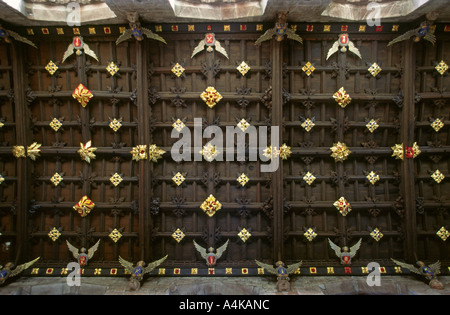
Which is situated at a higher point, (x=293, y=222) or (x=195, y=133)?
(x=195, y=133)

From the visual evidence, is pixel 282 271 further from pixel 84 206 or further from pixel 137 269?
pixel 84 206

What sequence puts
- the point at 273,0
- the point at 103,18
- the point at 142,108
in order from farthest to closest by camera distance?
the point at 142,108 < the point at 103,18 < the point at 273,0

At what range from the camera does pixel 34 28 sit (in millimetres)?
Result: 7043

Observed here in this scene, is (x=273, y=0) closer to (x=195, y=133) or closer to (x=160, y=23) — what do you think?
(x=160, y=23)

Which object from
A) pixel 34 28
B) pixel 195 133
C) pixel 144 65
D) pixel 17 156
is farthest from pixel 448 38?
pixel 17 156

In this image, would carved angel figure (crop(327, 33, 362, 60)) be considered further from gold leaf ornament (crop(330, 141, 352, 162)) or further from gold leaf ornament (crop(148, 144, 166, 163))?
gold leaf ornament (crop(148, 144, 166, 163))

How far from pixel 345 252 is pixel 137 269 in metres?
5.81

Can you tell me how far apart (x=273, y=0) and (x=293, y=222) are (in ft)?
19.1

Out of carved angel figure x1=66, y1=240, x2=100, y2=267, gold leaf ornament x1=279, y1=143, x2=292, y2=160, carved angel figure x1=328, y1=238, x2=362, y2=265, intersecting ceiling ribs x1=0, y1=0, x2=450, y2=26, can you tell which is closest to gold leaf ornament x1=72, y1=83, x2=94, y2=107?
intersecting ceiling ribs x1=0, y1=0, x2=450, y2=26

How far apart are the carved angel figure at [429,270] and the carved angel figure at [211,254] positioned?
16.2 feet

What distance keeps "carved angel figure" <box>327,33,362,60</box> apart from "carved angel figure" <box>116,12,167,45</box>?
4622 mm

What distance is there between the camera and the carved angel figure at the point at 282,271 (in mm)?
6805

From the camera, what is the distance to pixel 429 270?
6.96 metres

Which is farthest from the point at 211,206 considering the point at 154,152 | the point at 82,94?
the point at 82,94
